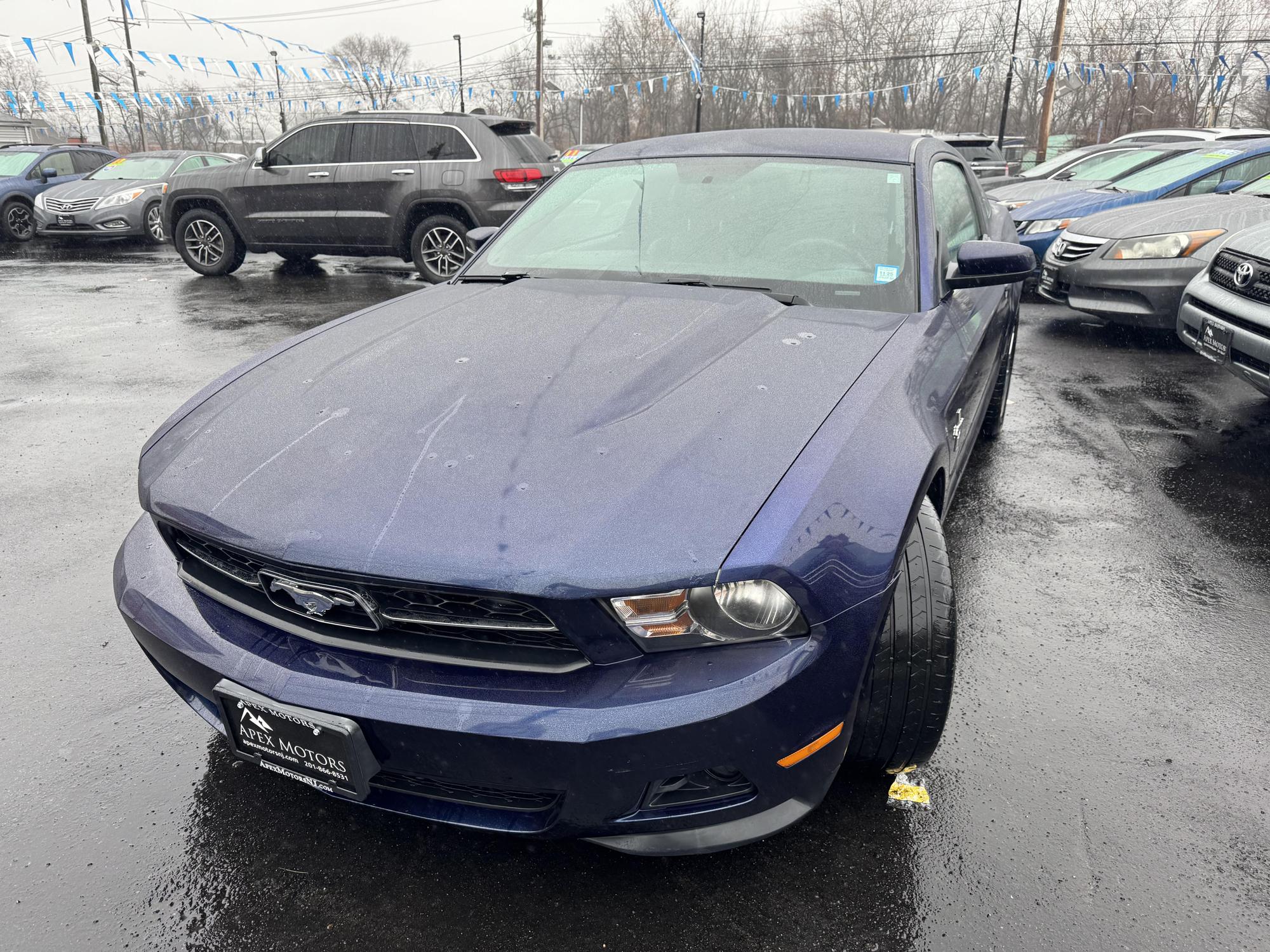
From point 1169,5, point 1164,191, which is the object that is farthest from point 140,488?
point 1169,5

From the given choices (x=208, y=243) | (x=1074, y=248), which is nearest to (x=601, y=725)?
(x=1074, y=248)

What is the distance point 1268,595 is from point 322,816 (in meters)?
3.18

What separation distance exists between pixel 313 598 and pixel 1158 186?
8.89 metres

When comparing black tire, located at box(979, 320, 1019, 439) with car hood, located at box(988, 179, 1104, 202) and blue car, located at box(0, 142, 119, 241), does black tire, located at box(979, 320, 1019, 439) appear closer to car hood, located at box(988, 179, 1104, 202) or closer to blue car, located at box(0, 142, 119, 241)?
car hood, located at box(988, 179, 1104, 202)

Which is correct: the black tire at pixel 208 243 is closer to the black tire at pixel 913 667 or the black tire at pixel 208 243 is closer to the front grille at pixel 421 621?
the front grille at pixel 421 621

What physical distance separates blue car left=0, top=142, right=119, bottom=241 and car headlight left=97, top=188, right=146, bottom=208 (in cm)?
182

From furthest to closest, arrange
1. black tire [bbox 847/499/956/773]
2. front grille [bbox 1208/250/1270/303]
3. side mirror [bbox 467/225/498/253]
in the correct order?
front grille [bbox 1208/250/1270/303] < side mirror [bbox 467/225/498/253] < black tire [bbox 847/499/956/773]

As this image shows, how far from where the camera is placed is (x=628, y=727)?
4.85 feet

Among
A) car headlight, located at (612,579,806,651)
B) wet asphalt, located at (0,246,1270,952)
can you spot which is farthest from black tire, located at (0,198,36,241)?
car headlight, located at (612,579,806,651)

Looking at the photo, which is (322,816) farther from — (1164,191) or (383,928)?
(1164,191)

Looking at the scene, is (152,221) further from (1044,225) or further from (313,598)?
(313,598)

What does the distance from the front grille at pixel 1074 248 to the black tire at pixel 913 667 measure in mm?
5674

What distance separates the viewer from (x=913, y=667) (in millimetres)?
1900

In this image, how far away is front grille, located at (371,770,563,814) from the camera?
1.61 metres
